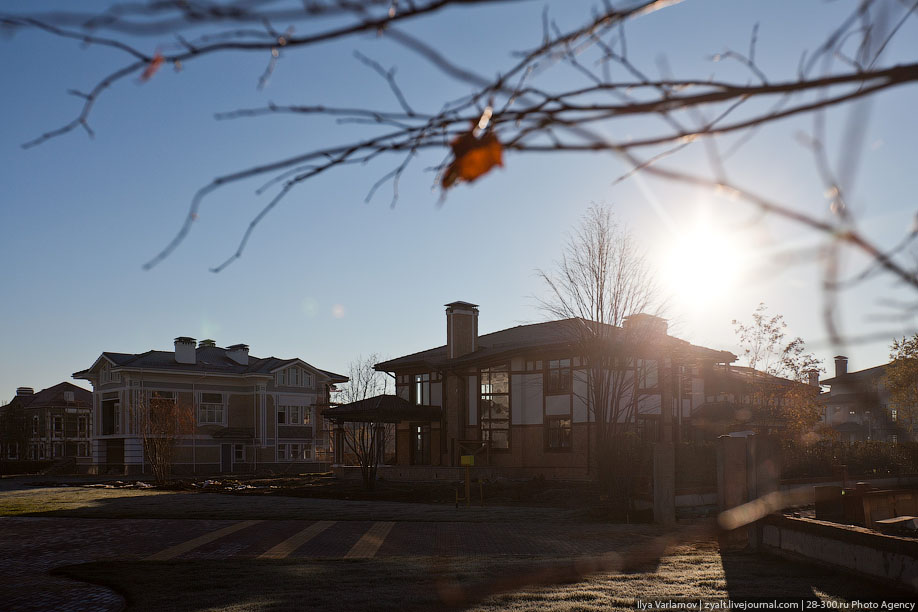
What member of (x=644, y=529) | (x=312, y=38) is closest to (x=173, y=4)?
(x=312, y=38)

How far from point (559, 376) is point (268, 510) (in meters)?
14.7

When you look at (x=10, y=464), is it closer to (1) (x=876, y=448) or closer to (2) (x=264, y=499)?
(2) (x=264, y=499)

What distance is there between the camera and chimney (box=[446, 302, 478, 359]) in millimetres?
34875

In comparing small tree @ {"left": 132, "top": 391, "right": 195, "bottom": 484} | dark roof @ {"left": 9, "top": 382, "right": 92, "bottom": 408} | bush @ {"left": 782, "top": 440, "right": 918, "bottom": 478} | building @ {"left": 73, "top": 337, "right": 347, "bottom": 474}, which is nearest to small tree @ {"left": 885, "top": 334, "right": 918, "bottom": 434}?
bush @ {"left": 782, "top": 440, "right": 918, "bottom": 478}

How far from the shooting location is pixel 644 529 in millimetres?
13633

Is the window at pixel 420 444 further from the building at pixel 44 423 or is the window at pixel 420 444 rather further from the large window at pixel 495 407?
the building at pixel 44 423

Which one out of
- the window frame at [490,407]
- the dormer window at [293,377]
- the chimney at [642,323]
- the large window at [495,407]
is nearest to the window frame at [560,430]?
the window frame at [490,407]

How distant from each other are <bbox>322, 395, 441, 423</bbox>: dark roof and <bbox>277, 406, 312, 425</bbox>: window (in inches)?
920

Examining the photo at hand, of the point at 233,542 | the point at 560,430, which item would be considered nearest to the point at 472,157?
the point at 233,542

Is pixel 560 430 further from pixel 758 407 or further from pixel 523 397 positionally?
pixel 758 407

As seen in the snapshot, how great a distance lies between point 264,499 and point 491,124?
2275cm

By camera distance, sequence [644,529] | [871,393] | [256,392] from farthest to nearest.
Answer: [256,392]
[644,529]
[871,393]

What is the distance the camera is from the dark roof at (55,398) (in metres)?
76.8

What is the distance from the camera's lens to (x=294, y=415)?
55.3m
